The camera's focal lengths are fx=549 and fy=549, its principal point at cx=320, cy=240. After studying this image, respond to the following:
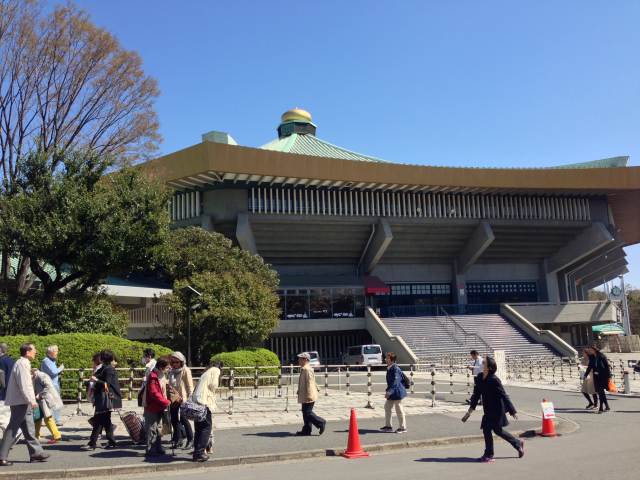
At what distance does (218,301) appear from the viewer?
23.1 meters

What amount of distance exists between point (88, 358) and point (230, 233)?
79.5 feet

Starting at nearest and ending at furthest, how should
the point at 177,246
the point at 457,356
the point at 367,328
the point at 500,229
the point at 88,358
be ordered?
the point at 88,358 → the point at 177,246 → the point at 457,356 → the point at 367,328 → the point at 500,229

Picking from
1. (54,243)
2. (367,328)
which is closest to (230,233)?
(367,328)

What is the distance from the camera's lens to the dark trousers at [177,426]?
9164 mm

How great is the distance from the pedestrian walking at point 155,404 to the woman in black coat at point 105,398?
68 centimetres

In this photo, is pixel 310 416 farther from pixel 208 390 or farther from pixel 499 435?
pixel 499 435

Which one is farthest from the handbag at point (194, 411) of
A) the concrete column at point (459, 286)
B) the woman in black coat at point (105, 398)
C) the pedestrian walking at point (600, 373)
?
the concrete column at point (459, 286)

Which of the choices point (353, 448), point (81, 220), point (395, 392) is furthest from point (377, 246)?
point (353, 448)

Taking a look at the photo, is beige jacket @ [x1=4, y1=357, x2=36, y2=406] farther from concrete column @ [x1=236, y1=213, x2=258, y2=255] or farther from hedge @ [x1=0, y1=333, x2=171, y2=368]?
concrete column @ [x1=236, y1=213, x2=258, y2=255]

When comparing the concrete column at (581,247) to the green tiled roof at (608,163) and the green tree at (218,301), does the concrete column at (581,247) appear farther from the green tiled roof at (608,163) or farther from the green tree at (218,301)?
the green tree at (218,301)

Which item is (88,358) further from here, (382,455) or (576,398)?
(576,398)

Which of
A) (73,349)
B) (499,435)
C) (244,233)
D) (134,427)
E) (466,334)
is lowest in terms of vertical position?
(499,435)

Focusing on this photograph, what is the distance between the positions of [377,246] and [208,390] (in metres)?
34.1

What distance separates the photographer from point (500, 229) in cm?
4488
